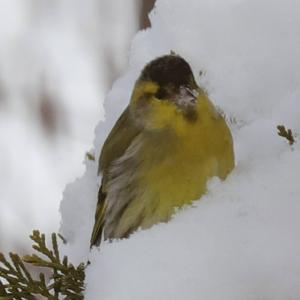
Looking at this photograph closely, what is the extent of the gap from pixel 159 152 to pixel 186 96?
0.20m

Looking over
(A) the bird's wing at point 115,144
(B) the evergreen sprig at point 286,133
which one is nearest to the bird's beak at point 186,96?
(A) the bird's wing at point 115,144

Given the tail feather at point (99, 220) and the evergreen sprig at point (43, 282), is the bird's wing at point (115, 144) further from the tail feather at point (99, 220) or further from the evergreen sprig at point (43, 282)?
the evergreen sprig at point (43, 282)

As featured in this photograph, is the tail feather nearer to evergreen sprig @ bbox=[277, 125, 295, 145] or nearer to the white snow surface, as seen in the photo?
the white snow surface

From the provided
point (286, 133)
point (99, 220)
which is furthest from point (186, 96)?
point (286, 133)

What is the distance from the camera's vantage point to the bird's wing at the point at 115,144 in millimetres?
2826

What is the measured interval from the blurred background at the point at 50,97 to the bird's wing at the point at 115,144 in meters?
3.62

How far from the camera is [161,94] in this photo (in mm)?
2719

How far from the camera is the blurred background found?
7180 mm

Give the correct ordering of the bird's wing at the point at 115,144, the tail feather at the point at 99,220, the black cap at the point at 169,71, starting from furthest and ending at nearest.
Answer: the bird's wing at the point at 115,144 → the tail feather at the point at 99,220 → the black cap at the point at 169,71

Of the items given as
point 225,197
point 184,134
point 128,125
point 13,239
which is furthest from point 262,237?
point 13,239

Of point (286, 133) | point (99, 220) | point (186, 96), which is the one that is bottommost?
point (286, 133)

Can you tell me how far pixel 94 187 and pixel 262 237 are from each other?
138 centimetres

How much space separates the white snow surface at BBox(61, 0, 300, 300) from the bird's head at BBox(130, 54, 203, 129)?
76 mm

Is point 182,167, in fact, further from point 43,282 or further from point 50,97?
point 50,97
